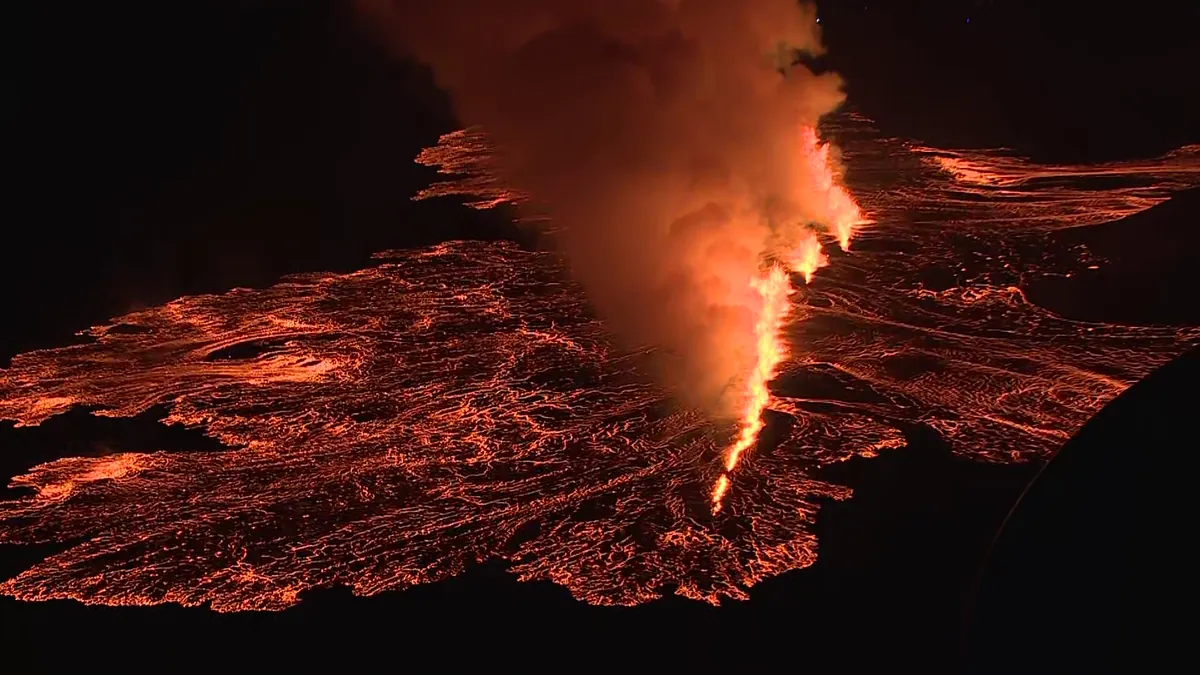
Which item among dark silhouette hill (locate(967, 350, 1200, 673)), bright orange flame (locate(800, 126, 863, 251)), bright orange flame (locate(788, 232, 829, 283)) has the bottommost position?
bright orange flame (locate(788, 232, 829, 283))

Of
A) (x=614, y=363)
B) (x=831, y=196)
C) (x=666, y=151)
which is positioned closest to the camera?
(x=614, y=363)

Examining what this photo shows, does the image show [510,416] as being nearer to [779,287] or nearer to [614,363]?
[614,363]

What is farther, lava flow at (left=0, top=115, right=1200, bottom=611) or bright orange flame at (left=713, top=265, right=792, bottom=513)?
bright orange flame at (left=713, top=265, right=792, bottom=513)

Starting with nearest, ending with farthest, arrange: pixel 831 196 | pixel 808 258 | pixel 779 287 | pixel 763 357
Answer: pixel 763 357 < pixel 779 287 < pixel 808 258 < pixel 831 196

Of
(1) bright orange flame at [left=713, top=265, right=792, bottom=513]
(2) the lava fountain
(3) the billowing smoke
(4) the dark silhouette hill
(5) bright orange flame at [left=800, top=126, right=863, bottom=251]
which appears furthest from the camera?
(5) bright orange flame at [left=800, top=126, right=863, bottom=251]

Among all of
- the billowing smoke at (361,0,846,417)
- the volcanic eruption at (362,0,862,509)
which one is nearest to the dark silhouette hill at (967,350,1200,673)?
the volcanic eruption at (362,0,862,509)

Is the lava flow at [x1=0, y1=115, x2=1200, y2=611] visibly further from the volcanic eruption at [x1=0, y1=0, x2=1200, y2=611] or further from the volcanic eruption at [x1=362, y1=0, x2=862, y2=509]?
the volcanic eruption at [x1=362, y1=0, x2=862, y2=509]

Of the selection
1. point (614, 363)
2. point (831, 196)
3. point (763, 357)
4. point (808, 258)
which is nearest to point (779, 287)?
point (808, 258)
